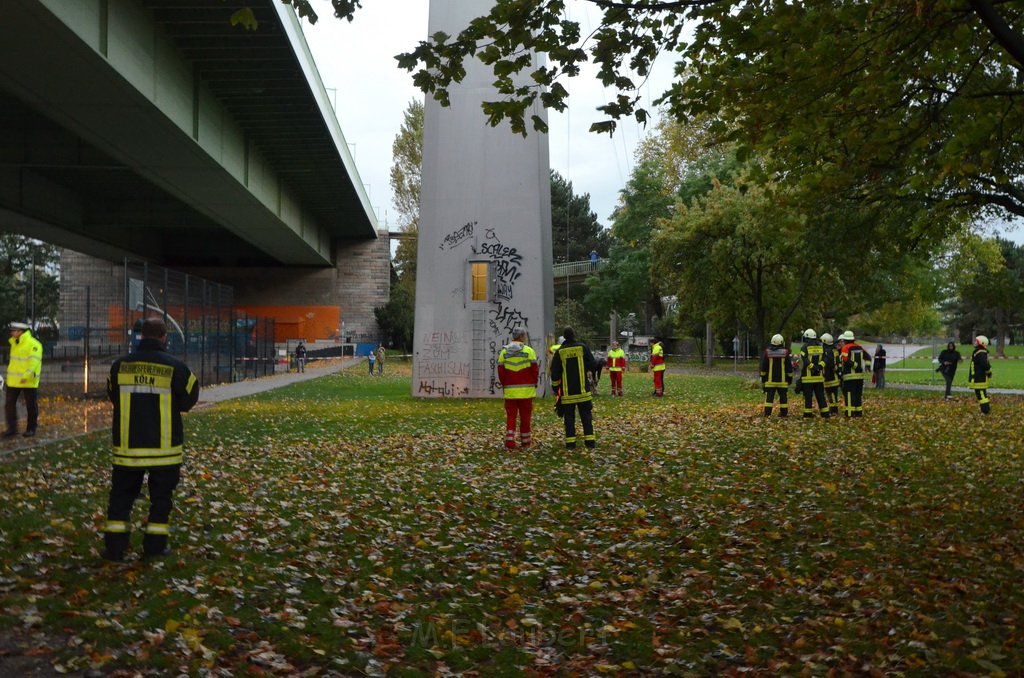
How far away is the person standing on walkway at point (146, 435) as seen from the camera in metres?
7.46

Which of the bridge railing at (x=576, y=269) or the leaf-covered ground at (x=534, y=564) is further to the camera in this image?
the bridge railing at (x=576, y=269)

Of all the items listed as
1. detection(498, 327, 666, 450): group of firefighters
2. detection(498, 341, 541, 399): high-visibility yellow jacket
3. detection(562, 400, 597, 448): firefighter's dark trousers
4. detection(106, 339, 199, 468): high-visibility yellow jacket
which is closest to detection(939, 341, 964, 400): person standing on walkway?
detection(562, 400, 597, 448): firefighter's dark trousers

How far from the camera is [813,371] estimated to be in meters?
20.8

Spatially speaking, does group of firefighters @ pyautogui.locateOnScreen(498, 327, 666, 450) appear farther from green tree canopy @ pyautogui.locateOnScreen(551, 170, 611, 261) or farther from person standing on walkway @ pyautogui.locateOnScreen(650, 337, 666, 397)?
green tree canopy @ pyautogui.locateOnScreen(551, 170, 611, 261)

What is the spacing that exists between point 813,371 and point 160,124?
582 inches

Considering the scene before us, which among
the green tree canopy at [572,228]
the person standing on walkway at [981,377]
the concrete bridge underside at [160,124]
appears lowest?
the person standing on walkway at [981,377]

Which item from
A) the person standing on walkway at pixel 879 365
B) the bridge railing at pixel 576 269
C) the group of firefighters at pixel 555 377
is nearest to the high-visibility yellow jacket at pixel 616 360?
the person standing on walkway at pixel 879 365

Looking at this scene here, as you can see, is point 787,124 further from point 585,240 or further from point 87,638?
point 585,240

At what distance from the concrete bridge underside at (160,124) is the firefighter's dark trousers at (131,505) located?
905 cm

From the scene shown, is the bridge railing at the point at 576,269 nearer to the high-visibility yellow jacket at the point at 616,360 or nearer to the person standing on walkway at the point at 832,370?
the high-visibility yellow jacket at the point at 616,360

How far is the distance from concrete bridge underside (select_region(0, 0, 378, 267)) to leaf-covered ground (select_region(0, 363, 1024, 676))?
690 centimetres

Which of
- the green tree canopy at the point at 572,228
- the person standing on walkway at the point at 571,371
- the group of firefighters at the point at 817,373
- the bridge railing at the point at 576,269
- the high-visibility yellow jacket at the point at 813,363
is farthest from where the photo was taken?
the green tree canopy at the point at 572,228

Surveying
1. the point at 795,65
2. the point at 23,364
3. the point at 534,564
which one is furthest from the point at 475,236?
the point at 534,564

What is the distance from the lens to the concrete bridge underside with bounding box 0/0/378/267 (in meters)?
17.0
